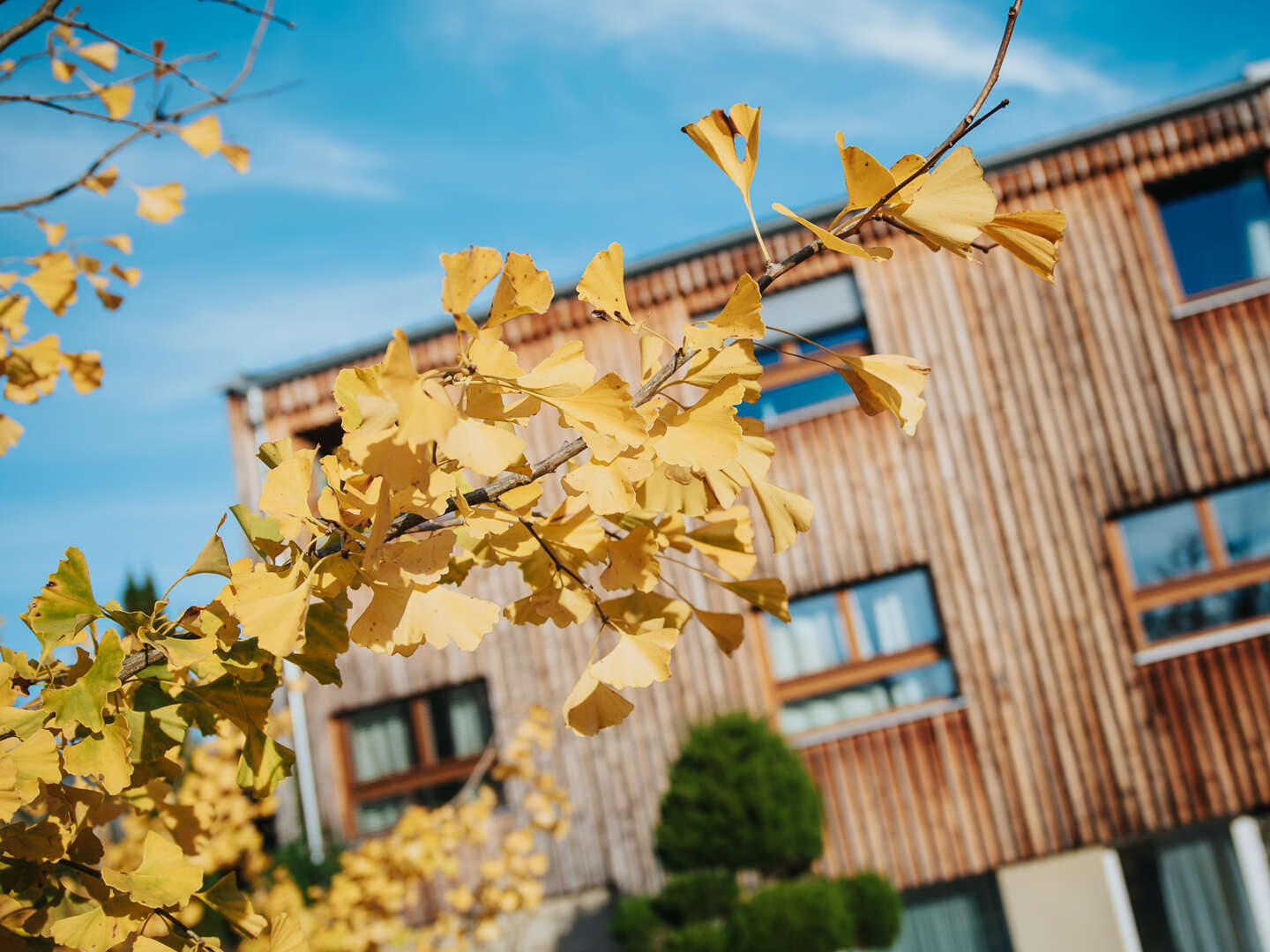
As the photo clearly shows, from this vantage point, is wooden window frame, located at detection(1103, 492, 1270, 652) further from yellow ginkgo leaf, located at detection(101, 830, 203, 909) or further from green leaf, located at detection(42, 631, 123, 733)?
green leaf, located at detection(42, 631, 123, 733)

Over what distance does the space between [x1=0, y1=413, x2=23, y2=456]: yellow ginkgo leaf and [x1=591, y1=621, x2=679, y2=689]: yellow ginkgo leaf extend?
4.39ft

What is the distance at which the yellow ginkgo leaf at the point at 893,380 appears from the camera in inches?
34.2

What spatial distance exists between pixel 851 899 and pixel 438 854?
11.9 feet

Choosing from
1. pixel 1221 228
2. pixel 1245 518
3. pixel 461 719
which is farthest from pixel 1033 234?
pixel 1221 228

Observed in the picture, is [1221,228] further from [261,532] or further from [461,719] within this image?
[261,532]

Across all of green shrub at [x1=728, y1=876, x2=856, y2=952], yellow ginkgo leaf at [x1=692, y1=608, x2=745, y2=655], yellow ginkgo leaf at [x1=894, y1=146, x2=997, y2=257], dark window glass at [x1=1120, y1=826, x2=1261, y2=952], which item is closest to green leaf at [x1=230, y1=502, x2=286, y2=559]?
yellow ginkgo leaf at [x1=692, y1=608, x2=745, y2=655]

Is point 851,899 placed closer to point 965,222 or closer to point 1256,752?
point 1256,752

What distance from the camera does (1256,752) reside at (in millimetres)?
6676

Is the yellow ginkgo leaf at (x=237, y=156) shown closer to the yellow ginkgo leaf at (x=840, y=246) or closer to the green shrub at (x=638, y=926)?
→ the yellow ginkgo leaf at (x=840, y=246)

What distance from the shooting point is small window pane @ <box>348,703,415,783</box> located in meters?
8.34

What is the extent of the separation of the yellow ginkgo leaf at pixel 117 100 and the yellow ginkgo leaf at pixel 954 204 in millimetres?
1697

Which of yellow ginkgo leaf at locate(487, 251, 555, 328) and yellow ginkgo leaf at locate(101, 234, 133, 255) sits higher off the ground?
yellow ginkgo leaf at locate(101, 234, 133, 255)

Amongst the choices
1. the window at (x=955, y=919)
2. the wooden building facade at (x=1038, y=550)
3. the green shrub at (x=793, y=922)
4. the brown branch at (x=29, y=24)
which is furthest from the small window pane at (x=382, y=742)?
the brown branch at (x=29, y=24)

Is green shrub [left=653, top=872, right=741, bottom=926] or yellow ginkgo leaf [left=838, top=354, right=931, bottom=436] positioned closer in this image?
yellow ginkgo leaf [left=838, top=354, right=931, bottom=436]
